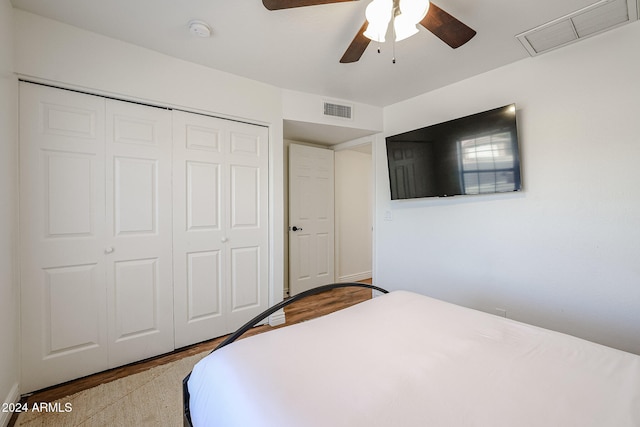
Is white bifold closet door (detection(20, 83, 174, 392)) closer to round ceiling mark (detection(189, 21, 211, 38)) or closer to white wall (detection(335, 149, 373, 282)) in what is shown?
round ceiling mark (detection(189, 21, 211, 38))

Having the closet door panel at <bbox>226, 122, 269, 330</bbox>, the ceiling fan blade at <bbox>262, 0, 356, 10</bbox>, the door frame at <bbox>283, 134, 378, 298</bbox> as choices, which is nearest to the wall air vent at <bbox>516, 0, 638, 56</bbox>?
the ceiling fan blade at <bbox>262, 0, 356, 10</bbox>

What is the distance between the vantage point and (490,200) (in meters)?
2.50

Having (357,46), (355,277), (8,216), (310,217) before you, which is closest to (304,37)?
(357,46)

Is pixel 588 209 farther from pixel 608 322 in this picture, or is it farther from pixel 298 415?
pixel 298 415

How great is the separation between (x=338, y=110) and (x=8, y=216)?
283 cm

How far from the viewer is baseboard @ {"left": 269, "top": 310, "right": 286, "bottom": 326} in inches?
111

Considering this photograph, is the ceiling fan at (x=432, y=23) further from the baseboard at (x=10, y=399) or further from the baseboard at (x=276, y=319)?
the baseboard at (x=10, y=399)

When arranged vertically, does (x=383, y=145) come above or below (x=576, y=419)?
above

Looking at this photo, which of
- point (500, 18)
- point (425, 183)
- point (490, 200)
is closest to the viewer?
point (500, 18)

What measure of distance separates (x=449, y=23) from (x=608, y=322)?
7.48 feet

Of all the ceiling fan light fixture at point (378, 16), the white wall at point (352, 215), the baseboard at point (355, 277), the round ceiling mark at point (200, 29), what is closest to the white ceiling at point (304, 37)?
the round ceiling mark at point (200, 29)

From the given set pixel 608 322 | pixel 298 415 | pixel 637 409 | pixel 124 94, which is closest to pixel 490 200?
pixel 608 322

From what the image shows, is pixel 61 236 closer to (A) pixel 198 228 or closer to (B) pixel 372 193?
(A) pixel 198 228

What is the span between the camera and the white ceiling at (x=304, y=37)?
5.49ft
